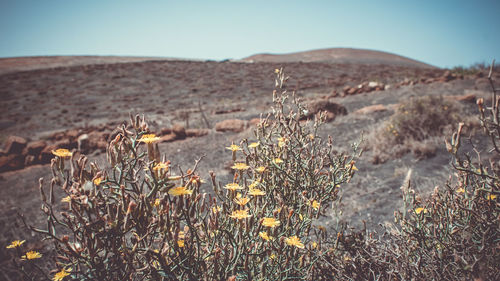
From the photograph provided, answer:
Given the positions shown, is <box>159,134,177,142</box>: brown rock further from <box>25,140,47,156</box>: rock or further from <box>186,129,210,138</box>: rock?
<box>25,140,47,156</box>: rock

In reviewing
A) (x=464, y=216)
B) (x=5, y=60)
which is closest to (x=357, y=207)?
(x=464, y=216)

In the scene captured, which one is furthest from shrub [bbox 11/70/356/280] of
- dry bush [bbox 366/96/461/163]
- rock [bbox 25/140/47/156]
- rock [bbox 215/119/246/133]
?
rock [bbox 25/140/47/156]

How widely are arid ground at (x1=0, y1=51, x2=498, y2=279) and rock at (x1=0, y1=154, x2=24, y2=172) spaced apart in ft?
0.07

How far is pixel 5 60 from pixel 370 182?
37534mm

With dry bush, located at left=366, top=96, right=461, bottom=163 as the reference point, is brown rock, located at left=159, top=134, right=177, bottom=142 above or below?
below

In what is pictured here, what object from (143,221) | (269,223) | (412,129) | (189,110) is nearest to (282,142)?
(269,223)

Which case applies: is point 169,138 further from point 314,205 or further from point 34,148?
point 314,205

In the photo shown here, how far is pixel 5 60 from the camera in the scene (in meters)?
27.1

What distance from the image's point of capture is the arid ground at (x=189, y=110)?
387 cm

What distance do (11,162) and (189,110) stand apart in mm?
7260

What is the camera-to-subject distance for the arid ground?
3867 millimetres

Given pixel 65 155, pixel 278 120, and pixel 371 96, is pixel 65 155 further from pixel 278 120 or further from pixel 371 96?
pixel 371 96

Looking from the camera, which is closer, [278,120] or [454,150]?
[454,150]

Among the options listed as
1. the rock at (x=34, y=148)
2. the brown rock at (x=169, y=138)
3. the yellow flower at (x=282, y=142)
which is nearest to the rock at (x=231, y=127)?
the brown rock at (x=169, y=138)
